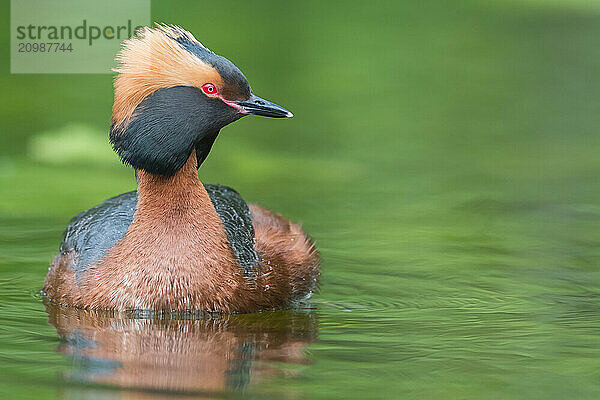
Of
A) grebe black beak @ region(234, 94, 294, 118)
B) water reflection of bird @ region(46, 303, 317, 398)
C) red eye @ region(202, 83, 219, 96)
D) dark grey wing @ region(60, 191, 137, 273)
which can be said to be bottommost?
water reflection of bird @ region(46, 303, 317, 398)

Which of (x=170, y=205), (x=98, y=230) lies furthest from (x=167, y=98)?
(x=98, y=230)

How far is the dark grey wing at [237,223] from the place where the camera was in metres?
10.6

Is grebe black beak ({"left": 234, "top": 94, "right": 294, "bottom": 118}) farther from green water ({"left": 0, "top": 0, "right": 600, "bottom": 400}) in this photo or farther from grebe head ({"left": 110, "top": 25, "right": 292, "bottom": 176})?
green water ({"left": 0, "top": 0, "right": 600, "bottom": 400})

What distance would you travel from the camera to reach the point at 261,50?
18516 millimetres

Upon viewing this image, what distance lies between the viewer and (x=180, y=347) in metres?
9.09

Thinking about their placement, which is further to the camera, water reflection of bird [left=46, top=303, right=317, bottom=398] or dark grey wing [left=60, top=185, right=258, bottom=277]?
dark grey wing [left=60, top=185, right=258, bottom=277]

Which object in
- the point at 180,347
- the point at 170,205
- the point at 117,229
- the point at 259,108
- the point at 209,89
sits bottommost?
the point at 180,347

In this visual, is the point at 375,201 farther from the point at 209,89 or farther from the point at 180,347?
the point at 180,347

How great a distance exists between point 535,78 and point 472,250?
6454 mm

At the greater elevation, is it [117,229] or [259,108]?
[259,108]

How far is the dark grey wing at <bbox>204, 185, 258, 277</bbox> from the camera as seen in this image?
416 inches

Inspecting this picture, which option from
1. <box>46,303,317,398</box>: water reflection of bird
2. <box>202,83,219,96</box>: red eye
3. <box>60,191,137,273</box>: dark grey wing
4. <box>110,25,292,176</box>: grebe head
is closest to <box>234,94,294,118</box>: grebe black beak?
<box>110,25,292,176</box>: grebe head

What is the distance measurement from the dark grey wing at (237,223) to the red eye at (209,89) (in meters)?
1.18

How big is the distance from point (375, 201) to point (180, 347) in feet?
16.4
